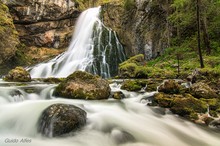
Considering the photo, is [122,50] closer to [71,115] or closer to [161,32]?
[161,32]

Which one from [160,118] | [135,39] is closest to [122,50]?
[135,39]

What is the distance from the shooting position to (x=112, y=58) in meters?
26.7

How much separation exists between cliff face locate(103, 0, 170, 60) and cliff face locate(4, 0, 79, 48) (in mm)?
6328

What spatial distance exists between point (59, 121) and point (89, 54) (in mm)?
20512

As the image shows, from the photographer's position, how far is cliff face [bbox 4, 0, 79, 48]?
31688 millimetres

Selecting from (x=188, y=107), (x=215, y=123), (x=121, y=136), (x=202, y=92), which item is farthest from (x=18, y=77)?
(x=215, y=123)

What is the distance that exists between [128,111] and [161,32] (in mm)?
18047

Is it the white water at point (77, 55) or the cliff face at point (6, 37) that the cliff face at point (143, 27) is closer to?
the white water at point (77, 55)

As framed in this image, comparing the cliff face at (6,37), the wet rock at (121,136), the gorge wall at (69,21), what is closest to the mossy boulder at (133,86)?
the wet rock at (121,136)

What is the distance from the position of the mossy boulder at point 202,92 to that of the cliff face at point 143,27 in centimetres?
1470

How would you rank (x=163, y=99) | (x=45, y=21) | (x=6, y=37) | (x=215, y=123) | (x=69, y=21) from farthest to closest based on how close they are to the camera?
(x=69, y=21) → (x=45, y=21) → (x=6, y=37) → (x=163, y=99) → (x=215, y=123)

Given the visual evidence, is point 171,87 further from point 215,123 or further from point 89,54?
point 89,54

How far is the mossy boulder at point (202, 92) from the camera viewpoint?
10.4 m

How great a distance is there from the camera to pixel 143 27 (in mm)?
27422
